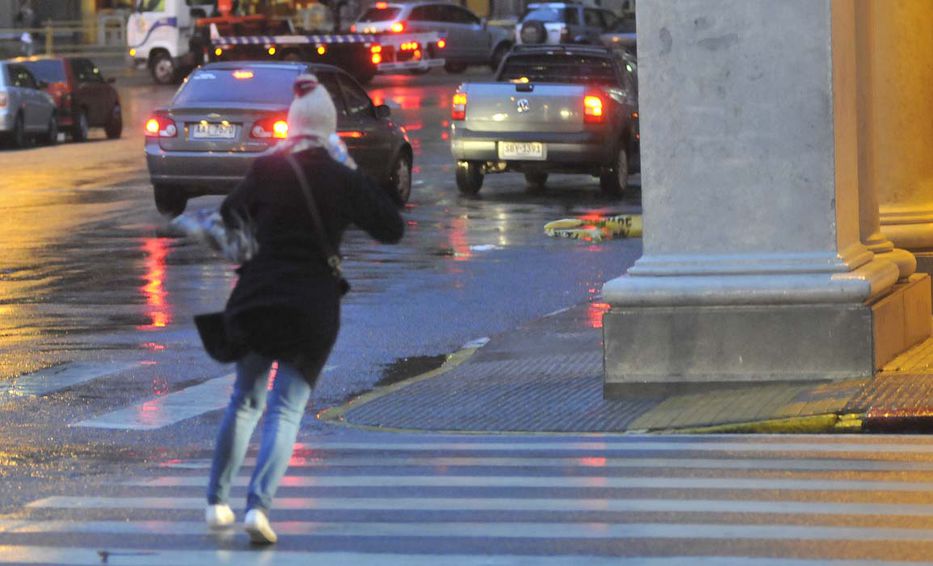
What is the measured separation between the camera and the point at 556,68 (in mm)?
24984

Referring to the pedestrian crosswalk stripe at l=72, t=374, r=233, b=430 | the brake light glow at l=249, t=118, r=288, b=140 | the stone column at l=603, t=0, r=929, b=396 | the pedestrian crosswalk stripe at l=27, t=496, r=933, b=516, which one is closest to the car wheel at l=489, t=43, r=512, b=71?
the brake light glow at l=249, t=118, r=288, b=140

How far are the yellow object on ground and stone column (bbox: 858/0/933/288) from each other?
6274mm

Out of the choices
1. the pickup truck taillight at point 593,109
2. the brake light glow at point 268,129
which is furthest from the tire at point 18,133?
the brake light glow at point 268,129

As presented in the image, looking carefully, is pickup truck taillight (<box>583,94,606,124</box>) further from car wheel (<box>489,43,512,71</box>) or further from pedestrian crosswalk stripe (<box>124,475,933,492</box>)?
car wheel (<box>489,43,512,71</box>)

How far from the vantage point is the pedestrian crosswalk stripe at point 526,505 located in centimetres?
757

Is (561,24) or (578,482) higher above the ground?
(561,24)

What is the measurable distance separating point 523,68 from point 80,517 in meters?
17.8

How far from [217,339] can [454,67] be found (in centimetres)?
4961

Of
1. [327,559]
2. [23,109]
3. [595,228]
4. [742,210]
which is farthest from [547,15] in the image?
[327,559]

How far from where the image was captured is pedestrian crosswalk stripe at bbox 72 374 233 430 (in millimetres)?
10219

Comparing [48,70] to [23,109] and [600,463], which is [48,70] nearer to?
[23,109]

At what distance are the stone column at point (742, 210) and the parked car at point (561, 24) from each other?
44388mm

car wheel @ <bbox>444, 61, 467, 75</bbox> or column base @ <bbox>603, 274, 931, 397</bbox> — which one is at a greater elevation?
car wheel @ <bbox>444, 61, 467, 75</bbox>

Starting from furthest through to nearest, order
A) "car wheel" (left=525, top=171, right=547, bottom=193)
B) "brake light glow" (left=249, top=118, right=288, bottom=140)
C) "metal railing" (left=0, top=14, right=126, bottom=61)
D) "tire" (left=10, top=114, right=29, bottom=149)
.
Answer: "metal railing" (left=0, top=14, right=126, bottom=61) → "tire" (left=10, top=114, right=29, bottom=149) → "car wheel" (left=525, top=171, right=547, bottom=193) → "brake light glow" (left=249, top=118, right=288, bottom=140)
